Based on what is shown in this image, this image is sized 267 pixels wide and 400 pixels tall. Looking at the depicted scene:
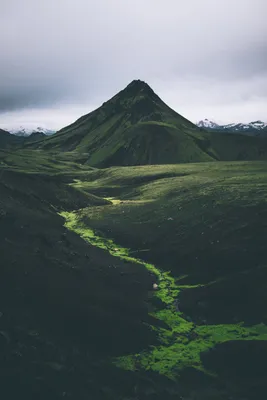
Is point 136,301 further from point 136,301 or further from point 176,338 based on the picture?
point 176,338

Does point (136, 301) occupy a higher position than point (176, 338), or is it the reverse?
point (136, 301)

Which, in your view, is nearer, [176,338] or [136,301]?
[176,338]

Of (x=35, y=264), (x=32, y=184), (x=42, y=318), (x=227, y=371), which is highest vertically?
(x=32, y=184)

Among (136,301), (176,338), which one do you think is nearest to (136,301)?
(136,301)

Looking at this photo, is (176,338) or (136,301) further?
(136,301)

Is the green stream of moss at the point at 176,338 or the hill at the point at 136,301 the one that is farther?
the green stream of moss at the point at 176,338

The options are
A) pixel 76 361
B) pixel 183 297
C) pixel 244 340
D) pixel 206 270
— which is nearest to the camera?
pixel 76 361

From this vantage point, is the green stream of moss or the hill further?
the green stream of moss

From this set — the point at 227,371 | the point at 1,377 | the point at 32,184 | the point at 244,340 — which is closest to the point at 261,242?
the point at 244,340

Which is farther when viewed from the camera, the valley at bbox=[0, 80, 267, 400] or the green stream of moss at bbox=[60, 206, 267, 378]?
the green stream of moss at bbox=[60, 206, 267, 378]

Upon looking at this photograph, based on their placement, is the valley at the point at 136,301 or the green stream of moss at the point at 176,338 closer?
the valley at the point at 136,301

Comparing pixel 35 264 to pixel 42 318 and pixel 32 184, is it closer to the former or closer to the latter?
pixel 42 318
